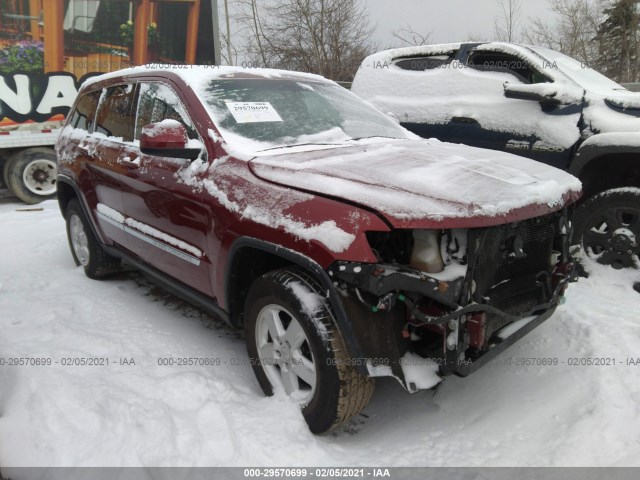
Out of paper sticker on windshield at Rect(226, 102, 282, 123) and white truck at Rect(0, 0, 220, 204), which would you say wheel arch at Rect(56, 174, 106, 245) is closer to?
paper sticker on windshield at Rect(226, 102, 282, 123)

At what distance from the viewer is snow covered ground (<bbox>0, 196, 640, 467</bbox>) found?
233cm

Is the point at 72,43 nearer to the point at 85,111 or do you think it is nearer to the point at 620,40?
the point at 85,111


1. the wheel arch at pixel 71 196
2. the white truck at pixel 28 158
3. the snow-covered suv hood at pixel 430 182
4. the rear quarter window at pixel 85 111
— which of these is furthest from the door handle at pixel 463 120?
the white truck at pixel 28 158

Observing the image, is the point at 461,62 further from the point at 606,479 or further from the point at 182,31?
the point at 182,31

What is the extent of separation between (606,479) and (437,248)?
120 centimetres

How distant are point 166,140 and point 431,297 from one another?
67.0 inches

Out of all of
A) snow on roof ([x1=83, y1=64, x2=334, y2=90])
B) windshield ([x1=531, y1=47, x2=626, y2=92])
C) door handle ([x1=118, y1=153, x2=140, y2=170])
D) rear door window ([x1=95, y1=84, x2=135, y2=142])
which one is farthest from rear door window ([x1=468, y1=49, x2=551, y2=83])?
door handle ([x1=118, y1=153, x2=140, y2=170])

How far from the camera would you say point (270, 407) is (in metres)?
2.68

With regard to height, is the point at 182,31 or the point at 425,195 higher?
the point at 182,31

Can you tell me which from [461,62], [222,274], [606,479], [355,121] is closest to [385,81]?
[461,62]

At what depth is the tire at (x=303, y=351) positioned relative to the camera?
2283 millimetres

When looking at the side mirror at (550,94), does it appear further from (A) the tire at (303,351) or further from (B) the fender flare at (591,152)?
(A) the tire at (303,351)

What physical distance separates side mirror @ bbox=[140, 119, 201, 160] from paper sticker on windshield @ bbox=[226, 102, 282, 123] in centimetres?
36

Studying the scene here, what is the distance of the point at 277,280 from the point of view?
8.07ft
